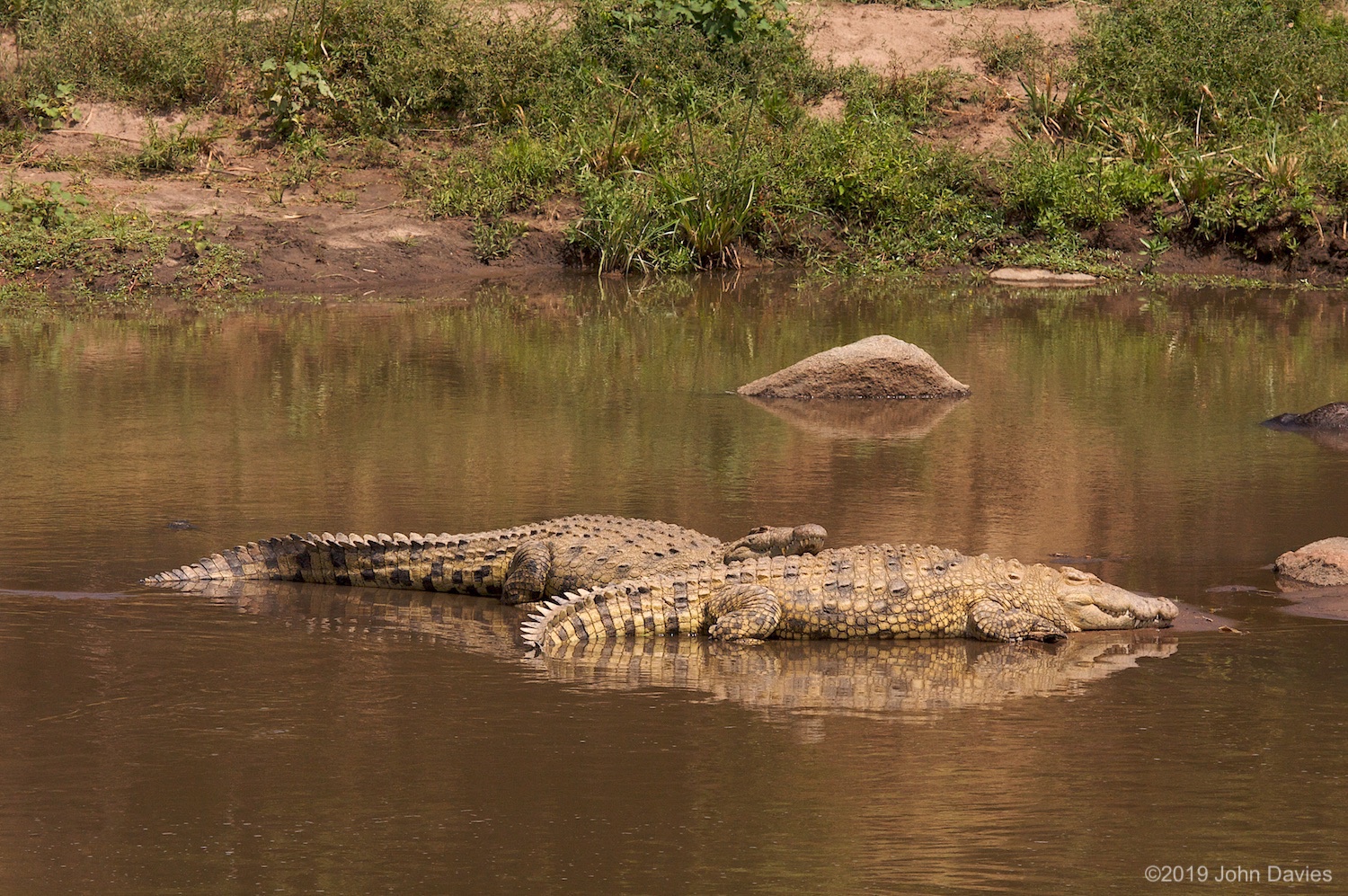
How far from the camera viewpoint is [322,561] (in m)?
7.64

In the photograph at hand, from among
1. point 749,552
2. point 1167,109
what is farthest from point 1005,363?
point 1167,109

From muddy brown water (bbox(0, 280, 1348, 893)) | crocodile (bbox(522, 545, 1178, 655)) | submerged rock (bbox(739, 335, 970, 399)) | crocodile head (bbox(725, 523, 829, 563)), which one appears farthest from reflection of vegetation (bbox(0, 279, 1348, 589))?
crocodile (bbox(522, 545, 1178, 655))

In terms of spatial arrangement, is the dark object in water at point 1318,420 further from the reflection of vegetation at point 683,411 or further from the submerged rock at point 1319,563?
the submerged rock at point 1319,563

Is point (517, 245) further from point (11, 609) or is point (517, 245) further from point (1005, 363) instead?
point (11, 609)

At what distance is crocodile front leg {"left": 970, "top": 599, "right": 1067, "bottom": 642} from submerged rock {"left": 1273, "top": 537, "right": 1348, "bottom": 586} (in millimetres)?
1363

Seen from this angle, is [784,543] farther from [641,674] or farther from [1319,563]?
[1319,563]

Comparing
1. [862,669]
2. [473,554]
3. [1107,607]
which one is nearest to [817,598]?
[862,669]

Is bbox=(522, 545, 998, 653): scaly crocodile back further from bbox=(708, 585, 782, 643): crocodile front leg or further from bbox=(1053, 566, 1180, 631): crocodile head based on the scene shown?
bbox=(1053, 566, 1180, 631): crocodile head

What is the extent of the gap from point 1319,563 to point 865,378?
540 cm

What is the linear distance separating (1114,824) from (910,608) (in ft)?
6.63

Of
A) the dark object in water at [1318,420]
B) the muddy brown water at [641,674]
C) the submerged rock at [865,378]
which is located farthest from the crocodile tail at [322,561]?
the dark object in water at [1318,420]

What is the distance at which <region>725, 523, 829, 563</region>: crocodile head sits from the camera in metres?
7.45

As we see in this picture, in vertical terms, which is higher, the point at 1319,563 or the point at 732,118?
the point at 732,118

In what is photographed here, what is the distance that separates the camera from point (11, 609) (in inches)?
275
